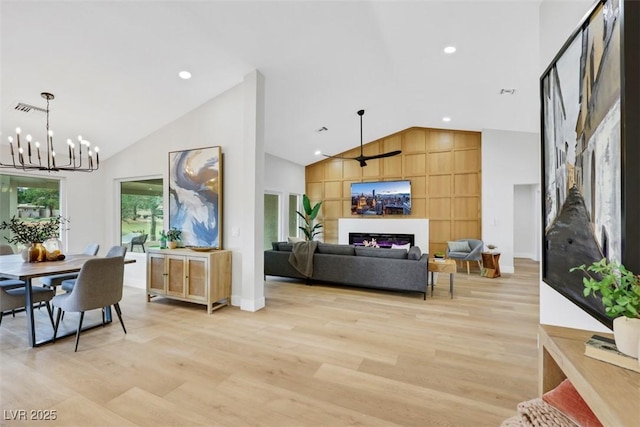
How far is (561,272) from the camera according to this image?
5.52ft

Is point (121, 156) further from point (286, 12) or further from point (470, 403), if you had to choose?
point (470, 403)

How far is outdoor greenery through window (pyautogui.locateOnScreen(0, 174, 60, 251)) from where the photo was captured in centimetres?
422

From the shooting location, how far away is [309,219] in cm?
857

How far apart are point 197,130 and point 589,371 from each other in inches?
192

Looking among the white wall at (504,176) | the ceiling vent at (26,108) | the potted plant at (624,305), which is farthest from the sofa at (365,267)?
the ceiling vent at (26,108)

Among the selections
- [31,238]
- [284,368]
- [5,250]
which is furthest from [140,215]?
[284,368]

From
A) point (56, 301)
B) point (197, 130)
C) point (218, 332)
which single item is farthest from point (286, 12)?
point (56, 301)

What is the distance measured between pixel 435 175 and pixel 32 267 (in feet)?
25.7

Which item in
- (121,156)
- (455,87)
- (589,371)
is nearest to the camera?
(589,371)

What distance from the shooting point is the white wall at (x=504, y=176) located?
248 inches

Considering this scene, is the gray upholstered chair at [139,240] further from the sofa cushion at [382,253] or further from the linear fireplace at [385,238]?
the linear fireplace at [385,238]

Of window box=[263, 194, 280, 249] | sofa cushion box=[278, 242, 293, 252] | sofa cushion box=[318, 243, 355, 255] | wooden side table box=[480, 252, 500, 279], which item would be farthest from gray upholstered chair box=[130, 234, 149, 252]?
wooden side table box=[480, 252, 500, 279]

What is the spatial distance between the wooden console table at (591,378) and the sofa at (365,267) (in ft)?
10.1

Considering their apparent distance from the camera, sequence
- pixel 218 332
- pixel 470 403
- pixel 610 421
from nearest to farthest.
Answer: pixel 610 421 → pixel 470 403 → pixel 218 332
